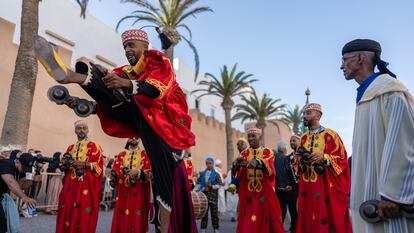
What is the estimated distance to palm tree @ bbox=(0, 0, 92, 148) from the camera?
1089cm

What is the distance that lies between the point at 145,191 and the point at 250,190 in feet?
6.48

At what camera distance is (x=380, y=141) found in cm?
262

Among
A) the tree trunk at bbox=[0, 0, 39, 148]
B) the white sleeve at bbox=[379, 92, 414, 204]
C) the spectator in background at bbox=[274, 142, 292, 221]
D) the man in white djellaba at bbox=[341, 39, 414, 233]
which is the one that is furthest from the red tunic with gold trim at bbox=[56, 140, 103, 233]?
the white sleeve at bbox=[379, 92, 414, 204]

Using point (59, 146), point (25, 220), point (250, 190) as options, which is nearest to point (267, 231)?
point (250, 190)

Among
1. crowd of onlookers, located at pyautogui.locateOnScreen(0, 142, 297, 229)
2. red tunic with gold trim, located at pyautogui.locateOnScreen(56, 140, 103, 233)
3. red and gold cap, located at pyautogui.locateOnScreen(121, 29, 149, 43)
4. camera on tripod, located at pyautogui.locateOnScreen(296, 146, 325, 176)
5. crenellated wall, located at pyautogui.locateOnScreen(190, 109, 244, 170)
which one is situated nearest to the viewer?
red and gold cap, located at pyautogui.locateOnScreen(121, 29, 149, 43)

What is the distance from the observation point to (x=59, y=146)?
62.4ft

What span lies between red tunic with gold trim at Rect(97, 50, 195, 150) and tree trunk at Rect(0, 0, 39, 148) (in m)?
8.20

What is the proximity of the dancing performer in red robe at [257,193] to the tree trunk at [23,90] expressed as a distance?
6.72 metres

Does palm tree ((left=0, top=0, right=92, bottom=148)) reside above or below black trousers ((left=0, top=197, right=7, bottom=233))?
above

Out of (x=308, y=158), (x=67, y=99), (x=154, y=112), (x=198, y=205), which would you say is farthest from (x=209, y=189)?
(x=67, y=99)

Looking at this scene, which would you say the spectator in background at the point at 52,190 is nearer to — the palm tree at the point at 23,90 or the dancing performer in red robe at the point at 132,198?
the palm tree at the point at 23,90

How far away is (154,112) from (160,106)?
0.32 ft

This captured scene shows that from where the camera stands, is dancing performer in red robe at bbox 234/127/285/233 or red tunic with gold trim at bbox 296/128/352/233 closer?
red tunic with gold trim at bbox 296/128/352/233

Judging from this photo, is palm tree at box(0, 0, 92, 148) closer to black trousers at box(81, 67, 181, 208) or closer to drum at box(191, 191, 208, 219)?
drum at box(191, 191, 208, 219)
